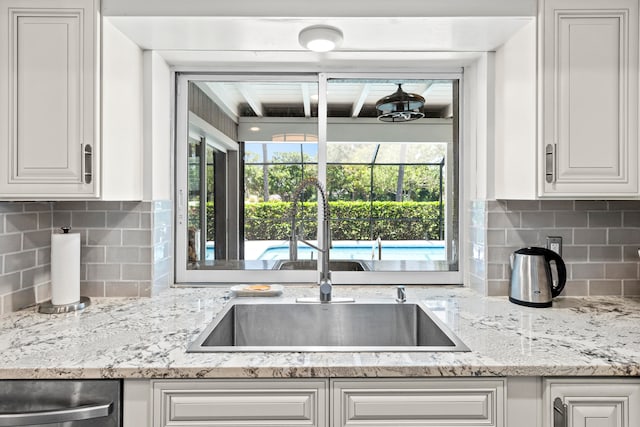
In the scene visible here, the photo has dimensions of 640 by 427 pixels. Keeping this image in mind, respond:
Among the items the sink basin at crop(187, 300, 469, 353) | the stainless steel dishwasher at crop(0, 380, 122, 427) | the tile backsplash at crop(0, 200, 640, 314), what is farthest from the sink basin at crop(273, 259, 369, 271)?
the stainless steel dishwasher at crop(0, 380, 122, 427)

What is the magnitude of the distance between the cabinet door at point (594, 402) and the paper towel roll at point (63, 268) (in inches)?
66.1

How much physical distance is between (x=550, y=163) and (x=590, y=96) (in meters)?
0.28

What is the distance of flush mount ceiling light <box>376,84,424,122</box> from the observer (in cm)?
206

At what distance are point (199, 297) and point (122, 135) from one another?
2.46 feet

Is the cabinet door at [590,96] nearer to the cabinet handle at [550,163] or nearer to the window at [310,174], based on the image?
the cabinet handle at [550,163]

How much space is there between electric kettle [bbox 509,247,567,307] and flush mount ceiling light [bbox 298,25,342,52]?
1.14 metres

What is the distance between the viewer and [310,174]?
2098 millimetres

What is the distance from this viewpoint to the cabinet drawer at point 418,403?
1.10m

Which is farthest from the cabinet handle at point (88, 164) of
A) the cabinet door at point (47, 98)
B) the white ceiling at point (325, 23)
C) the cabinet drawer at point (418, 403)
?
the cabinet drawer at point (418, 403)

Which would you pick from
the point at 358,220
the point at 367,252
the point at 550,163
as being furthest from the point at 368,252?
the point at 550,163

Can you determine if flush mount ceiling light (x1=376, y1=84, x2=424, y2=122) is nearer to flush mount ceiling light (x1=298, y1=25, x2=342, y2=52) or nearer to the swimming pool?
flush mount ceiling light (x1=298, y1=25, x2=342, y2=52)

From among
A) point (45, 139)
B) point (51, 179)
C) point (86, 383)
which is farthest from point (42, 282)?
point (86, 383)

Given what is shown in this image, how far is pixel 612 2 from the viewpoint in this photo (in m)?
1.46

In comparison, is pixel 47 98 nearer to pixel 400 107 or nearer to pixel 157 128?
pixel 157 128
